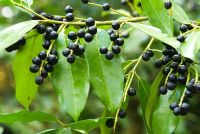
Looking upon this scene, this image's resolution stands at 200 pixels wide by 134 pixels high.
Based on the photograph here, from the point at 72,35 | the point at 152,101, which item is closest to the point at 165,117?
the point at 152,101

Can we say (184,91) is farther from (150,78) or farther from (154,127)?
(150,78)

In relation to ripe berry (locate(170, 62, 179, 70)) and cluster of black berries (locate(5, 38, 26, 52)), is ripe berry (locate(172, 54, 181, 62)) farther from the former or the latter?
cluster of black berries (locate(5, 38, 26, 52))

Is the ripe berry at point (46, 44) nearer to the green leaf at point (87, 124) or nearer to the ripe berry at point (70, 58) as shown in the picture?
the ripe berry at point (70, 58)

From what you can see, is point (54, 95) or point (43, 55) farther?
point (54, 95)

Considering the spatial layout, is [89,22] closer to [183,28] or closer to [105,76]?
[105,76]

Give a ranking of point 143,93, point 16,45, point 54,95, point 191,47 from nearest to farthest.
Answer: point 191,47 → point 16,45 → point 143,93 → point 54,95

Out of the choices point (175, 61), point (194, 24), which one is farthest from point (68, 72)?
point (194, 24)
